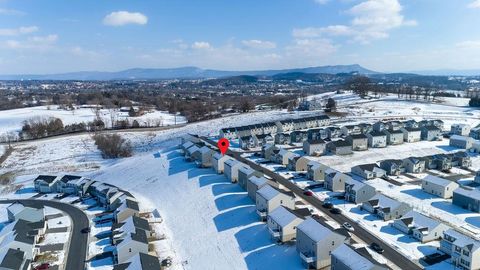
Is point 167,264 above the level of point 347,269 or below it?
below

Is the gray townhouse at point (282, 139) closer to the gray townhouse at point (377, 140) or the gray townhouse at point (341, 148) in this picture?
the gray townhouse at point (341, 148)

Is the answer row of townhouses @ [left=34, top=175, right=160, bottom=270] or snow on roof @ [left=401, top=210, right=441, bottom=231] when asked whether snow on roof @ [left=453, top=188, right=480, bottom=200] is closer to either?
snow on roof @ [left=401, top=210, right=441, bottom=231]

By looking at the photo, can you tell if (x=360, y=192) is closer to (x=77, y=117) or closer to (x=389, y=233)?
(x=389, y=233)

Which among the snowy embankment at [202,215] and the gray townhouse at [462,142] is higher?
the gray townhouse at [462,142]

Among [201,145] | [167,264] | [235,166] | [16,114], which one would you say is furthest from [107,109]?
[167,264]

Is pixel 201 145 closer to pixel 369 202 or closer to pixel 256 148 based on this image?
pixel 256 148

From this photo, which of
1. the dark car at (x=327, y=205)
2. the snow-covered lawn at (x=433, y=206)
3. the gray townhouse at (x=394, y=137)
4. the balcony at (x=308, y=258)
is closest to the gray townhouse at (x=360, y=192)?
the dark car at (x=327, y=205)
